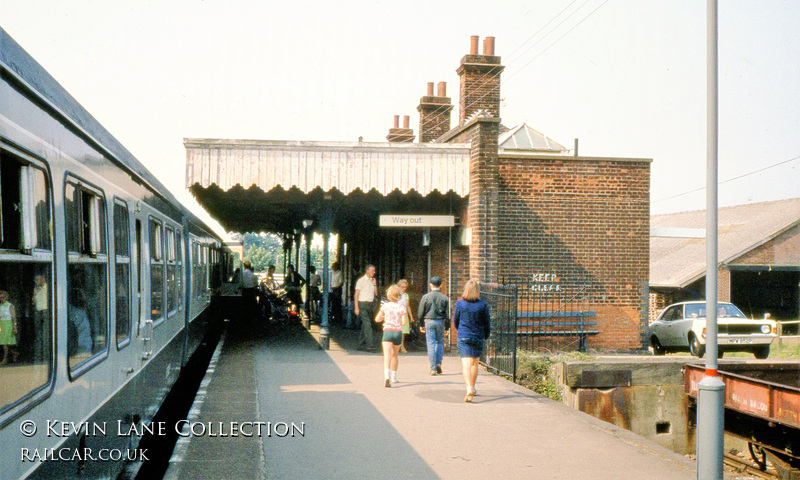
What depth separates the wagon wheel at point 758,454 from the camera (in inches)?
413

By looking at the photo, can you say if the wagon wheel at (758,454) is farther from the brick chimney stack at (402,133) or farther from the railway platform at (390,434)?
the brick chimney stack at (402,133)

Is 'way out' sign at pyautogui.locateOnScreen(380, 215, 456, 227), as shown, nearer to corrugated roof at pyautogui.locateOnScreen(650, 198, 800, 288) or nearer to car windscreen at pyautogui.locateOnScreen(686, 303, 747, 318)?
car windscreen at pyautogui.locateOnScreen(686, 303, 747, 318)

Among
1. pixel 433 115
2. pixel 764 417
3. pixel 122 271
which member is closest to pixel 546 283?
pixel 764 417

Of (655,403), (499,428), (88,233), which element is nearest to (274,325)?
(655,403)

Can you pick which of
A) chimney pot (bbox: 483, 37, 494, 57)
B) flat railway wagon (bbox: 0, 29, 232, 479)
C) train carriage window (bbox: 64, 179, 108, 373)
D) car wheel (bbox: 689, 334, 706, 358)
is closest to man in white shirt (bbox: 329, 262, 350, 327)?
chimney pot (bbox: 483, 37, 494, 57)

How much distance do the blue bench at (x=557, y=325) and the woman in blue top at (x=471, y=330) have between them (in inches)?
183

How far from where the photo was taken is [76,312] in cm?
354

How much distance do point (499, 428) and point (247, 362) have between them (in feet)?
19.2

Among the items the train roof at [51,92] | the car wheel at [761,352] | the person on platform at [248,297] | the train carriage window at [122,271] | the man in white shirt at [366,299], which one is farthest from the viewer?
the person on platform at [248,297]

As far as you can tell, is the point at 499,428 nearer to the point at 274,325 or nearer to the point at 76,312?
the point at 76,312

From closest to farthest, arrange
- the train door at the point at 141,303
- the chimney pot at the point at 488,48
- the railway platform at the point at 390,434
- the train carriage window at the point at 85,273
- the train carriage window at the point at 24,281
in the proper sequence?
the train carriage window at the point at 24,281 → the train carriage window at the point at 85,273 → the train door at the point at 141,303 → the railway platform at the point at 390,434 → the chimney pot at the point at 488,48

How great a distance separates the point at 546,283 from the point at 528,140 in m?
17.4

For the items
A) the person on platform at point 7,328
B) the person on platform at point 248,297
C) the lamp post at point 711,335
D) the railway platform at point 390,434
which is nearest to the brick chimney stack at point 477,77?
the railway platform at point 390,434

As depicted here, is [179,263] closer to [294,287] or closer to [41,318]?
[41,318]
